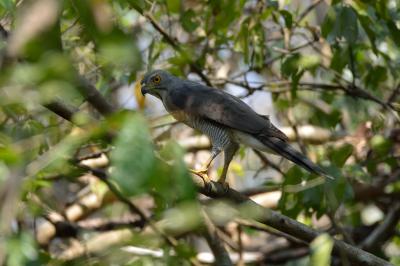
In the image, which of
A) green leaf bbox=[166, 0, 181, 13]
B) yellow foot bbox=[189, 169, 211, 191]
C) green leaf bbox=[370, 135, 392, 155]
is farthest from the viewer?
green leaf bbox=[370, 135, 392, 155]

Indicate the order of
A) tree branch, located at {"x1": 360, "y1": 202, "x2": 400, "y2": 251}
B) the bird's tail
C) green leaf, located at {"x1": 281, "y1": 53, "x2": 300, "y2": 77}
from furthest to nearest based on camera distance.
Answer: tree branch, located at {"x1": 360, "y1": 202, "x2": 400, "y2": 251}
green leaf, located at {"x1": 281, "y1": 53, "x2": 300, "y2": 77}
the bird's tail

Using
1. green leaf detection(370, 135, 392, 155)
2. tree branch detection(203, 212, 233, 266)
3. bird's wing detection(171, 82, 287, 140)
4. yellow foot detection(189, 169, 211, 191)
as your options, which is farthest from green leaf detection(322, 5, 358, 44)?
tree branch detection(203, 212, 233, 266)

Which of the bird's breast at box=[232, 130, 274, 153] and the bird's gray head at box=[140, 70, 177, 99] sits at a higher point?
the bird's gray head at box=[140, 70, 177, 99]

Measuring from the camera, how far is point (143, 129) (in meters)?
1.95

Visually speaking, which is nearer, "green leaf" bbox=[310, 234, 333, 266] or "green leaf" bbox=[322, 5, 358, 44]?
"green leaf" bbox=[310, 234, 333, 266]

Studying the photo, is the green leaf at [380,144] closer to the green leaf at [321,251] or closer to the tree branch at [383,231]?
the tree branch at [383,231]

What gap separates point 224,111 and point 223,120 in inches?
3.3

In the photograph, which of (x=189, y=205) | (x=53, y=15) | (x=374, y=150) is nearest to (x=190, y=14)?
(x=374, y=150)

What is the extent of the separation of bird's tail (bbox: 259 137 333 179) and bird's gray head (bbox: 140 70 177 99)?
1.11 meters

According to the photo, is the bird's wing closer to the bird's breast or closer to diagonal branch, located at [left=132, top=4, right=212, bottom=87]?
the bird's breast

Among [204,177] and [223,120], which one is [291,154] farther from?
[223,120]

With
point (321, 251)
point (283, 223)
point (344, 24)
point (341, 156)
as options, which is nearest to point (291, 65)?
point (344, 24)

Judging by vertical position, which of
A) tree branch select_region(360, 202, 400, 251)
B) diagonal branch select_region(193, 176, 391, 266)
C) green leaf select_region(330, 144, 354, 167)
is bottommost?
tree branch select_region(360, 202, 400, 251)

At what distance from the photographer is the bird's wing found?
5.03 m
